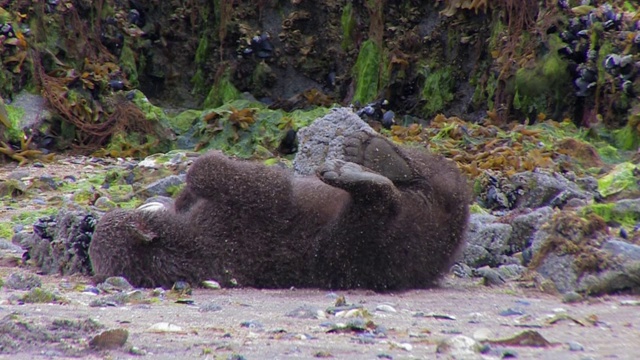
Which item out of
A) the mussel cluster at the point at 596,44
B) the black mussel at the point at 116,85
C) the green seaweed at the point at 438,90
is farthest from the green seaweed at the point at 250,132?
the mussel cluster at the point at 596,44

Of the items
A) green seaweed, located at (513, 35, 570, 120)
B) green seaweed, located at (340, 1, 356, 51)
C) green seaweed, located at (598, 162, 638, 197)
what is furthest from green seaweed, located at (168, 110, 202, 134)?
green seaweed, located at (598, 162, 638, 197)

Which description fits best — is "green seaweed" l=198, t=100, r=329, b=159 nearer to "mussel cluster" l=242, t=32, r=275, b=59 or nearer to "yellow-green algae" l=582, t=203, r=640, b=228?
"mussel cluster" l=242, t=32, r=275, b=59

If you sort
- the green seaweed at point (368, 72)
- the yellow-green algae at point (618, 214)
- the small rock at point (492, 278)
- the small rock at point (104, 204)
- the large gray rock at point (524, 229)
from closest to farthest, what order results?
the small rock at point (492, 278) → the large gray rock at point (524, 229) → the yellow-green algae at point (618, 214) → the small rock at point (104, 204) → the green seaweed at point (368, 72)

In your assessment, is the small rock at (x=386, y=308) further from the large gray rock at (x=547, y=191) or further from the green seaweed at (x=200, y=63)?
the green seaweed at (x=200, y=63)

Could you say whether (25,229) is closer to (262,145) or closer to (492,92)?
(262,145)

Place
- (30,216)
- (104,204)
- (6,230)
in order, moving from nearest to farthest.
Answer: (6,230) → (104,204) → (30,216)

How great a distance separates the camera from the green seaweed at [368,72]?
519 inches

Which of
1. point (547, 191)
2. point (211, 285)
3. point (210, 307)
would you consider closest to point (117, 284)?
point (211, 285)

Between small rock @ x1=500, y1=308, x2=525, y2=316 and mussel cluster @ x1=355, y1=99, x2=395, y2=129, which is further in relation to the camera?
mussel cluster @ x1=355, y1=99, x2=395, y2=129

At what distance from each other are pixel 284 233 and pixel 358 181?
0.62m

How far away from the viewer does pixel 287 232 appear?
196 inches

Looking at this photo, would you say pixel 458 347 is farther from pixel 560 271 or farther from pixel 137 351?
pixel 560 271

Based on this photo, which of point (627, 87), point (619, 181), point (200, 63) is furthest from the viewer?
point (200, 63)

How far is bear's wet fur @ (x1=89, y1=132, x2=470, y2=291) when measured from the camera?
4887mm
